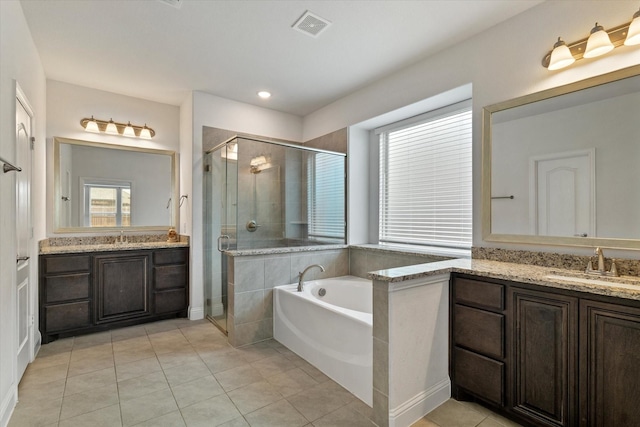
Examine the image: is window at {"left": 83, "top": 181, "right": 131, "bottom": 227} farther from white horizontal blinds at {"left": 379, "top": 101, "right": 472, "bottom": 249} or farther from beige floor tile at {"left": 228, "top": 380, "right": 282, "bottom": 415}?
white horizontal blinds at {"left": 379, "top": 101, "right": 472, "bottom": 249}

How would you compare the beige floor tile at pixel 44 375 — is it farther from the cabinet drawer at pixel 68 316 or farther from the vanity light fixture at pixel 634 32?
the vanity light fixture at pixel 634 32

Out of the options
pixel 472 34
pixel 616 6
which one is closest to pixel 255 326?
pixel 472 34

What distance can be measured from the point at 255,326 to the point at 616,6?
340 cm

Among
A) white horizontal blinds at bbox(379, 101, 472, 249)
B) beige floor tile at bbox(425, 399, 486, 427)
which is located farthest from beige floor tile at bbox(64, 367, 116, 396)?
white horizontal blinds at bbox(379, 101, 472, 249)

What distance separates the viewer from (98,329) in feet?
10.3

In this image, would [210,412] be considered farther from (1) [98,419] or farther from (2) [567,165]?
(2) [567,165]

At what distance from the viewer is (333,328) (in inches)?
89.4

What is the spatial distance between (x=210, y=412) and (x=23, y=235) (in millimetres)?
1870

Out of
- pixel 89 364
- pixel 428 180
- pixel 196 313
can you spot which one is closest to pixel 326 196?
pixel 428 180

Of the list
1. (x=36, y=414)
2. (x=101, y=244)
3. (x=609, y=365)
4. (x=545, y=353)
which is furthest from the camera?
(x=101, y=244)

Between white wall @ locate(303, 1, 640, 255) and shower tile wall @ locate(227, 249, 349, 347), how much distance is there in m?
1.77

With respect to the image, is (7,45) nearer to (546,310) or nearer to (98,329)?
(98,329)

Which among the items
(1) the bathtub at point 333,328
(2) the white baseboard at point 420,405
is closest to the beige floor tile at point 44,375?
(1) the bathtub at point 333,328

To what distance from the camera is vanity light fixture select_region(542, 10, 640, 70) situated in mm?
1648
